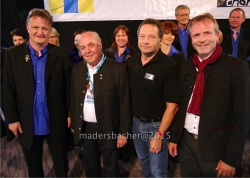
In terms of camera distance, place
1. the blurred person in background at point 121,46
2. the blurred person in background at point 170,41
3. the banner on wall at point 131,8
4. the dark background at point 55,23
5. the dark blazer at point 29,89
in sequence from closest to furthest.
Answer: the dark blazer at point 29,89 → the blurred person in background at point 170,41 → the blurred person in background at point 121,46 → the banner on wall at point 131,8 → the dark background at point 55,23

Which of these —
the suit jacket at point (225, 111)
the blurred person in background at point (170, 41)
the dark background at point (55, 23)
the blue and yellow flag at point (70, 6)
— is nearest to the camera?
the suit jacket at point (225, 111)

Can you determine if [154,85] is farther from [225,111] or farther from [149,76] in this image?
[225,111]

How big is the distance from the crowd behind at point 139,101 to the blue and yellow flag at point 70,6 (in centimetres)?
258

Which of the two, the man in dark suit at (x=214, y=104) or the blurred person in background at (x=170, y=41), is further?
the blurred person in background at (x=170, y=41)

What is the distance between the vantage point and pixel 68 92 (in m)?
2.20

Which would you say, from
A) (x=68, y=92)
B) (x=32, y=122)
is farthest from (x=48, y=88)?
(x=32, y=122)

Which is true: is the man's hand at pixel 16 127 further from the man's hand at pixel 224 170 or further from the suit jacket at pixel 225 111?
the man's hand at pixel 224 170

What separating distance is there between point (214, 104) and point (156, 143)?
61 centimetres

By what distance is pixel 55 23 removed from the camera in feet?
16.1

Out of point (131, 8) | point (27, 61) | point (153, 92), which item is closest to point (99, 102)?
point (153, 92)

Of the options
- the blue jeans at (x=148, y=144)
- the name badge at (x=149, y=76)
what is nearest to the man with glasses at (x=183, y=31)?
the name badge at (x=149, y=76)

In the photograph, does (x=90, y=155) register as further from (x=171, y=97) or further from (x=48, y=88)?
(x=171, y=97)

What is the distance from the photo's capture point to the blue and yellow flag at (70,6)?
4.38 m

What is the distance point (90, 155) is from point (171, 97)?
37.6 inches
